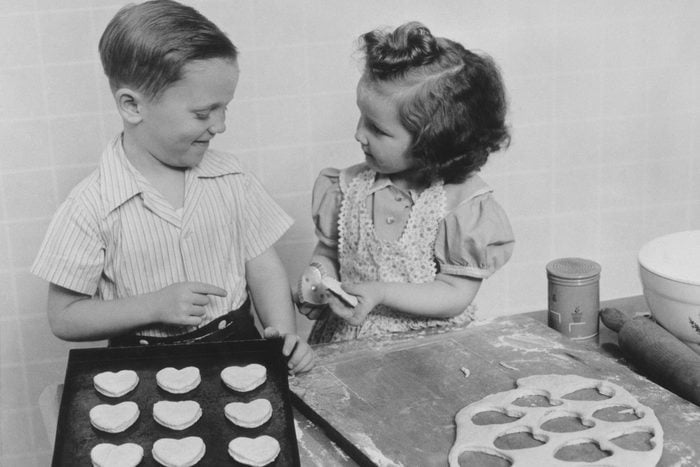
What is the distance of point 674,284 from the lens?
1395 millimetres

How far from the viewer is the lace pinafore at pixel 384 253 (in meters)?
1.69

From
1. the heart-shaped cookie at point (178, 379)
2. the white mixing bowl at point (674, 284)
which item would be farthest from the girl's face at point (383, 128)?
the heart-shaped cookie at point (178, 379)

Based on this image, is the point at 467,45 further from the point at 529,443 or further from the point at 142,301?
the point at 529,443

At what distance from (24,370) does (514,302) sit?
54.0 inches

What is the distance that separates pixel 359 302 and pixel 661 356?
0.48m

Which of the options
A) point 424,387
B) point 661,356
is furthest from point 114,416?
point 661,356

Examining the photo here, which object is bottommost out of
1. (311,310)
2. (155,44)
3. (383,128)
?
(311,310)

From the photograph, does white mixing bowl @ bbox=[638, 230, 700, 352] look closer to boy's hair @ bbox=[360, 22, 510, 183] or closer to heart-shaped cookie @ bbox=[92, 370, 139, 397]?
boy's hair @ bbox=[360, 22, 510, 183]

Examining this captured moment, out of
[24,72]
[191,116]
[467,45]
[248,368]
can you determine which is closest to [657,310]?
[248,368]

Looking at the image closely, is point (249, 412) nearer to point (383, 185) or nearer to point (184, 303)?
point (184, 303)

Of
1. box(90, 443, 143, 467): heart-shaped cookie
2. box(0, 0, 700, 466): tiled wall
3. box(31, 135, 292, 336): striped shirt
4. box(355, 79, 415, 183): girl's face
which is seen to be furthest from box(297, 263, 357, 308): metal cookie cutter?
box(0, 0, 700, 466): tiled wall

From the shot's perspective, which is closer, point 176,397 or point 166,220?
point 176,397

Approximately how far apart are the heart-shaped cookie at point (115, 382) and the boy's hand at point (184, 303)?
0.60ft

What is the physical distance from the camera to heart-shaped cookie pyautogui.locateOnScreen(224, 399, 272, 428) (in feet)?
3.89
